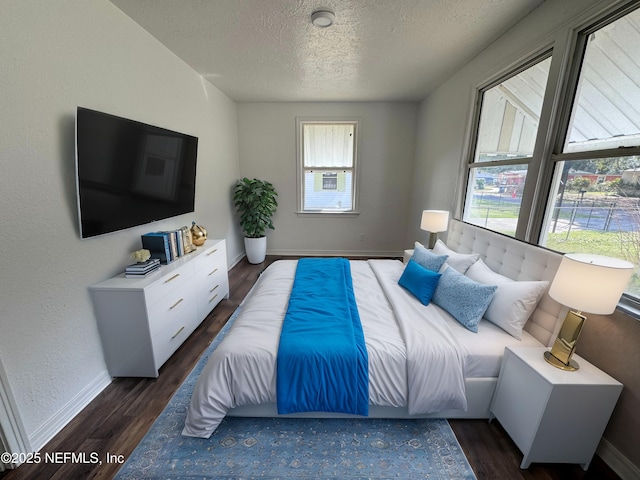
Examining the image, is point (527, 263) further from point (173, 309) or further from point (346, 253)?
point (346, 253)

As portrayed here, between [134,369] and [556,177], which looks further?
[134,369]

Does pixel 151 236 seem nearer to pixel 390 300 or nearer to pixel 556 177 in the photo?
pixel 390 300

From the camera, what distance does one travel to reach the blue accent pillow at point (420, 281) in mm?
1999

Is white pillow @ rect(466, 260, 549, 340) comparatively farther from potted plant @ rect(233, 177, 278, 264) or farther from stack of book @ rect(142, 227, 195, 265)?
potted plant @ rect(233, 177, 278, 264)

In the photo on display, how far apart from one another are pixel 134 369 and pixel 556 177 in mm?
3272

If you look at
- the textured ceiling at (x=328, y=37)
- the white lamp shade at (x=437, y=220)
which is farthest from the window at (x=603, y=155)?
the white lamp shade at (x=437, y=220)

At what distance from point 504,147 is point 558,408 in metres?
2.07

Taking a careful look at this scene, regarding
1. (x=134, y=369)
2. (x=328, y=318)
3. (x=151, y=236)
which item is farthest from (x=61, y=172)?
(x=328, y=318)

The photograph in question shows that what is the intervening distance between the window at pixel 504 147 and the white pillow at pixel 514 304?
71 centimetres

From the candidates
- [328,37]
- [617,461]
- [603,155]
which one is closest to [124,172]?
[328,37]

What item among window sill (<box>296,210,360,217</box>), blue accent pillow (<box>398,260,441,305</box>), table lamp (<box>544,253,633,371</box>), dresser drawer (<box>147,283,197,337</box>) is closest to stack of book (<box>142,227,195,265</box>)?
dresser drawer (<box>147,283,197,337</box>)

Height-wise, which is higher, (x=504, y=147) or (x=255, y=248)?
(x=504, y=147)

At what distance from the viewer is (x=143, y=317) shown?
1785 millimetres

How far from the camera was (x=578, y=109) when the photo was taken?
167cm
